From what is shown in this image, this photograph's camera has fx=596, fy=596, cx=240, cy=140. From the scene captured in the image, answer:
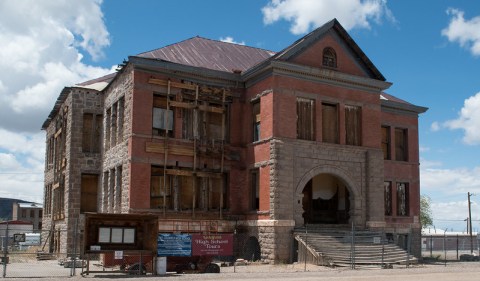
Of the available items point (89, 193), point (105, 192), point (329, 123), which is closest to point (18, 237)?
point (105, 192)

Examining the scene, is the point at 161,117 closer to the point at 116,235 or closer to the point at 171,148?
the point at 171,148

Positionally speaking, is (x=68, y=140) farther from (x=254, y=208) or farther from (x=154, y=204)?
(x=254, y=208)

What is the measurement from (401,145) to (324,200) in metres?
9.12

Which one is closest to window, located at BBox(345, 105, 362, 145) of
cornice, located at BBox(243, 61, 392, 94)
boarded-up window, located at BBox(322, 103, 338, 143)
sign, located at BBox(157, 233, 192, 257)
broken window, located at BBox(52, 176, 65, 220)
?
boarded-up window, located at BBox(322, 103, 338, 143)

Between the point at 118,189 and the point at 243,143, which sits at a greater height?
A: the point at 243,143

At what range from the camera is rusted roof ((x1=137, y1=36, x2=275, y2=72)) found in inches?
1383

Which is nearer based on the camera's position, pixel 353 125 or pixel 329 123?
pixel 329 123

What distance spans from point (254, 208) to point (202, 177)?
11.2ft

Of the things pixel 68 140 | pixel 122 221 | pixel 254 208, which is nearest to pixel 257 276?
pixel 122 221

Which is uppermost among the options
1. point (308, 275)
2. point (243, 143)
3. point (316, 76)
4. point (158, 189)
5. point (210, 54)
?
point (210, 54)

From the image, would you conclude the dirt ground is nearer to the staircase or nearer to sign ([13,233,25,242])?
the staircase

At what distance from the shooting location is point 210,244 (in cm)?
2520

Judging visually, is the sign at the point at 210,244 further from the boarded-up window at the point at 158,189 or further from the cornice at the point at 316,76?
the cornice at the point at 316,76

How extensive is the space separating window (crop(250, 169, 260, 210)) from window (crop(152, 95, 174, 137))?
5186mm
